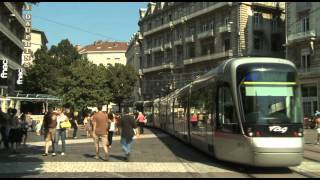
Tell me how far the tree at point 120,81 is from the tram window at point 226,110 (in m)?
75.7

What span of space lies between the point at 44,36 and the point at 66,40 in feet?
110

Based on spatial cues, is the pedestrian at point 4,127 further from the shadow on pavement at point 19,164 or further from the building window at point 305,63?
the building window at point 305,63

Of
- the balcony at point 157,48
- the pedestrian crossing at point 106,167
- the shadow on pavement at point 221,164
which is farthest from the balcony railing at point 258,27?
the pedestrian crossing at point 106,167

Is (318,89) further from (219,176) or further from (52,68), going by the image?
(219,176)

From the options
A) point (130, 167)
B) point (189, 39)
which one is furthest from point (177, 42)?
point (130, 167)

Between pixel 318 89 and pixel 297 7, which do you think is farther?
pixel 297 7

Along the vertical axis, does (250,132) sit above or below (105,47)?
below

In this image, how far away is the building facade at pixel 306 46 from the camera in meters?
58.3

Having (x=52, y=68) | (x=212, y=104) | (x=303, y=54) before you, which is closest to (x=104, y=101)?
(x=52, y=68)

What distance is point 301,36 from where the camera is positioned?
60438 millimetres

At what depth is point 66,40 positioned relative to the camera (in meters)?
101

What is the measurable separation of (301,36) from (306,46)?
131 cm

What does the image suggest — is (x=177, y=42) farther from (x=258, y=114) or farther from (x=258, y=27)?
(x=258, y=114)

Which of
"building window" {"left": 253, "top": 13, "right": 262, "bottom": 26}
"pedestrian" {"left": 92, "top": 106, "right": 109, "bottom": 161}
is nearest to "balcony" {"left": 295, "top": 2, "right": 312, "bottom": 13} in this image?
"building window" {"left": 253, "top": 13, "right": 262, "bottom": 26}
